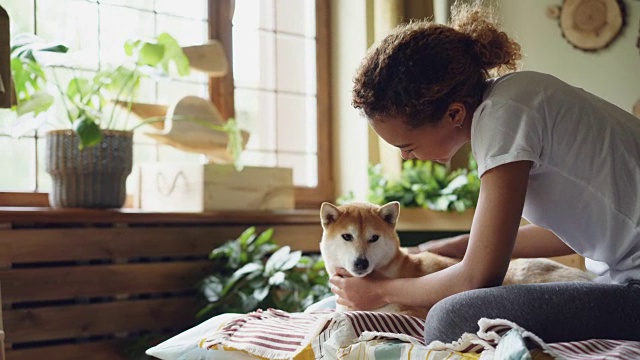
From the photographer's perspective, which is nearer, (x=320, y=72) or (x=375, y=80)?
(x=375, y=80)

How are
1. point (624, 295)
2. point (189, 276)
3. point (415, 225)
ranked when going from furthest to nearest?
1. point (415, 225)
2. point (189, 276)
3. point (624, 295)

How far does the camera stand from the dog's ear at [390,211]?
6.96ft

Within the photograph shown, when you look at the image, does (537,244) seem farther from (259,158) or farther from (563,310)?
(259,158)

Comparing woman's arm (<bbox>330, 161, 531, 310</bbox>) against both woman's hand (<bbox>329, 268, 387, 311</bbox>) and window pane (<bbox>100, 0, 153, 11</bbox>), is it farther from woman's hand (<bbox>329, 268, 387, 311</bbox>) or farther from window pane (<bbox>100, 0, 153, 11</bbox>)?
window pane (<bbox>100, 0, 153, 11</bbox>)

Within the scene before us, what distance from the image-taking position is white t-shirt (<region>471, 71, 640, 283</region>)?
1.35m

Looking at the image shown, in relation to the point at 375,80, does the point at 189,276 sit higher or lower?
lower

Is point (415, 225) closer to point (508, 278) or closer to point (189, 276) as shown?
point (189, 276)

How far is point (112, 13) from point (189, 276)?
1.14 metres

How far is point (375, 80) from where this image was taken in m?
1.52

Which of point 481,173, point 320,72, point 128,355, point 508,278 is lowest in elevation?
point 128,355

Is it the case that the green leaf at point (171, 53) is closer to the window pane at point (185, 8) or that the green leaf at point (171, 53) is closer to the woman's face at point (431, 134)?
the window pane at point (185, 8)

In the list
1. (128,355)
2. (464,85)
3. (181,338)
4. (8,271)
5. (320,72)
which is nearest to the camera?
(464,85)

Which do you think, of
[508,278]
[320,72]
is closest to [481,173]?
[508,278]

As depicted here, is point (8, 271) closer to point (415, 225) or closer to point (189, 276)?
point (189, 276)
